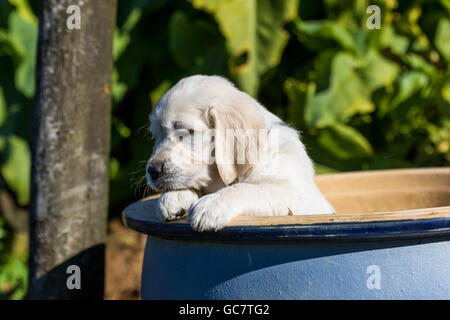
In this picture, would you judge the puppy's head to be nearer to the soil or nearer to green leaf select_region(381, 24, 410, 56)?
the soil

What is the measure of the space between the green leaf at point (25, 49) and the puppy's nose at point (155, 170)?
300 cm

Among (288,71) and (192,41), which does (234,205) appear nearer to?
(192,41)

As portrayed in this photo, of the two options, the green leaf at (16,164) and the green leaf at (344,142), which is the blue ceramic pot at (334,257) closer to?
the green leaf at (344,142)

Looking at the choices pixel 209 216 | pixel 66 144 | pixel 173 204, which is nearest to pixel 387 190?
pixel 173 204


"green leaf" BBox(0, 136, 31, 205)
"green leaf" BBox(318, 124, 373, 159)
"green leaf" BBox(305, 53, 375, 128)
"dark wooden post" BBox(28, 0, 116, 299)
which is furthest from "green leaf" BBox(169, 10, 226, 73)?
"dark wooden post" BBox(28, 0, 116, 299)

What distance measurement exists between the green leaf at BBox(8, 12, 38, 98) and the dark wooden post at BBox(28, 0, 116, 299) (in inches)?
87.2

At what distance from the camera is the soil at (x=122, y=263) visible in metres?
4.79

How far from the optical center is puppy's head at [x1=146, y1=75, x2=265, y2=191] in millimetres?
2518

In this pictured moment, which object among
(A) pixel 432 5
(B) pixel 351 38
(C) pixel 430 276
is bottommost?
(C) pixel 430 276

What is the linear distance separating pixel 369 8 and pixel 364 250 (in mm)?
3196
